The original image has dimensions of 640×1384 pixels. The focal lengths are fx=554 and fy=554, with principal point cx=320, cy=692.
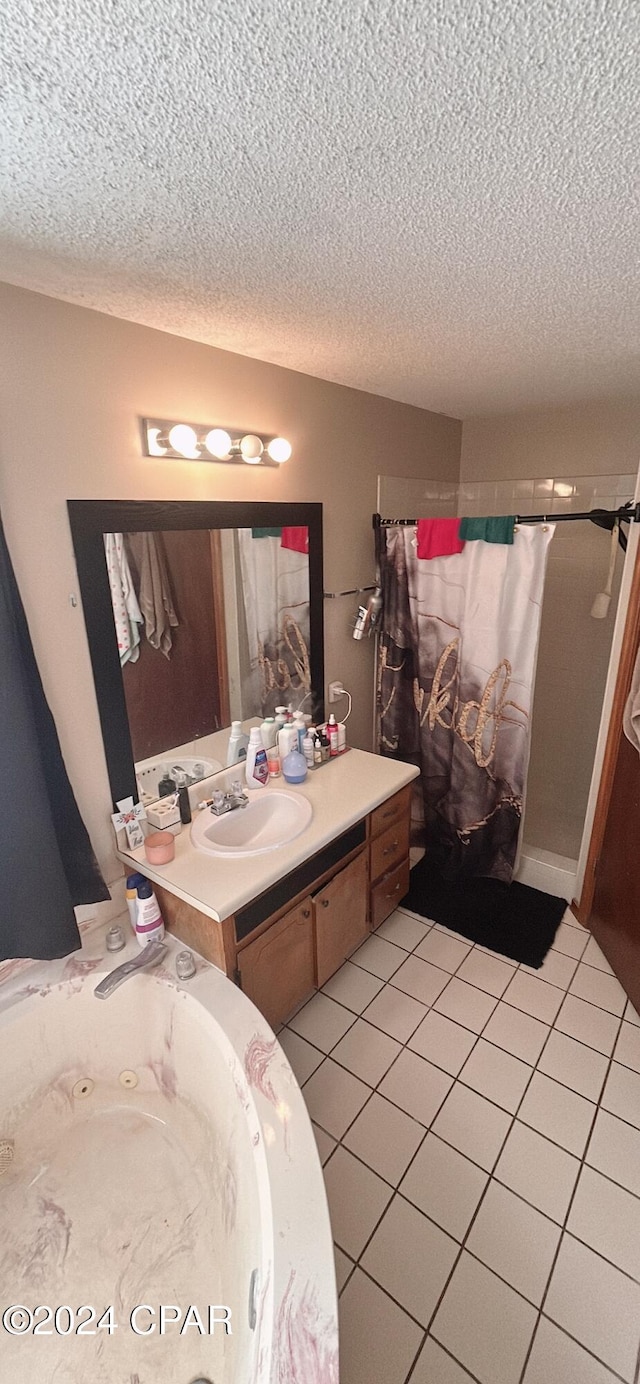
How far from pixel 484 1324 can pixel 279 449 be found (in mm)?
2334

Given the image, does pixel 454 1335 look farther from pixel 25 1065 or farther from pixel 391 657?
pixel 391 657

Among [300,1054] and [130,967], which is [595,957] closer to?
[300,1054]

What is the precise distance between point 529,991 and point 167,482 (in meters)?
2.14

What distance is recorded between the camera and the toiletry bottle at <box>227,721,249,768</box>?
2.01m

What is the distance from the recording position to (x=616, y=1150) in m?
1.53

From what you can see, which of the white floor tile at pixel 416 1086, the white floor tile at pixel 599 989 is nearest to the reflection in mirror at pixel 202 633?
the white floor tile at pixel 416 1086

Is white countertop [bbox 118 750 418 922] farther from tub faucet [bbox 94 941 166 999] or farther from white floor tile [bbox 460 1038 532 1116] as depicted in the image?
white floor tile [bbox 460 1038 532 1116]

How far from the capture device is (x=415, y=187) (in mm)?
848

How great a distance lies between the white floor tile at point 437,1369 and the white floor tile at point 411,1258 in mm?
48

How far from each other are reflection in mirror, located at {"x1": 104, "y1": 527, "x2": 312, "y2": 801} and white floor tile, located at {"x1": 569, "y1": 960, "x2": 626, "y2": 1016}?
1.51m

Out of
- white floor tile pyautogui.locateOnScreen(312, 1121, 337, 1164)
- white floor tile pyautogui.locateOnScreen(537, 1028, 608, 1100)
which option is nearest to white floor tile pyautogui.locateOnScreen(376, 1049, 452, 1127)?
white floor tile pyautogui.locateOnScreen(312, 1121, 337, 1164)

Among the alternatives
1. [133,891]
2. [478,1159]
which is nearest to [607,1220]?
[478,1159]

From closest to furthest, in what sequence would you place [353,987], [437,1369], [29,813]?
[437,1369], [29,813], [353,987]

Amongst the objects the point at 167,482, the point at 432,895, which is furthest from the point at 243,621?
the point at 432,895
